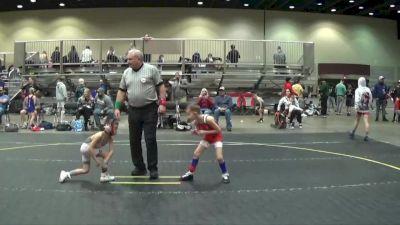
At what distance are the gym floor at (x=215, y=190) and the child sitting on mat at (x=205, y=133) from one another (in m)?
0.18

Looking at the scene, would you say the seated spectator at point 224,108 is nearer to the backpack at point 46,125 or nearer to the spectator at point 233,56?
the backpack at point 46,125

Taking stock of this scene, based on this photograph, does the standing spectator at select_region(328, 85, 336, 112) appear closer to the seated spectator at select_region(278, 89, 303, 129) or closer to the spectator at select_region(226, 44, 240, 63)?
the spectator at select_region(226, 44, 240, 63)

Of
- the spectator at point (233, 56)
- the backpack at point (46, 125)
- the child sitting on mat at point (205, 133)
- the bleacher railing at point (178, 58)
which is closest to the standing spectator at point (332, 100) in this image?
the bleacher railing at point (178, 58)

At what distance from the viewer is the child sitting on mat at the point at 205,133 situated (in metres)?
6.88

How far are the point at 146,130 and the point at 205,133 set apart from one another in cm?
90

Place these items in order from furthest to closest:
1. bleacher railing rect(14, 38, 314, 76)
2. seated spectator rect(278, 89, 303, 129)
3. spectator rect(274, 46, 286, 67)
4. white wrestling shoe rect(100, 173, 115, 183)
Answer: spectator rect(274, 46, 286, 67), bleacher railing rect(14, 38, 314, 76), seated spectator rect(278, 89, 303, 129), white wrestling shoe rect(100, 173, 115, 183)

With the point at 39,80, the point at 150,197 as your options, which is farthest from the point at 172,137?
the point at 39,80

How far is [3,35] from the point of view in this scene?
3141 cm

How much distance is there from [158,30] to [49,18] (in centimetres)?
718

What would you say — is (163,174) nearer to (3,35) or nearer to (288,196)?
(288,196)

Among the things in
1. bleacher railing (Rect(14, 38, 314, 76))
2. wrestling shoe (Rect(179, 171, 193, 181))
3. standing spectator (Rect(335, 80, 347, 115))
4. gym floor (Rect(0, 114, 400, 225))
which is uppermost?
bleacher railing (Rect(14, 38, 314, 76))

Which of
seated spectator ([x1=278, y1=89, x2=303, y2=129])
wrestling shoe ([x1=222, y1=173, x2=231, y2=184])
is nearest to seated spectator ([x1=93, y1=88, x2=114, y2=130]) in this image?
seated spectator ([x1=278, y1=89, x2=303, y2=129])

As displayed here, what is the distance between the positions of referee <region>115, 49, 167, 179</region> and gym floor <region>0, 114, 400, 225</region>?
1.55ft

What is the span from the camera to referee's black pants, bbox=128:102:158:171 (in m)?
7.08
